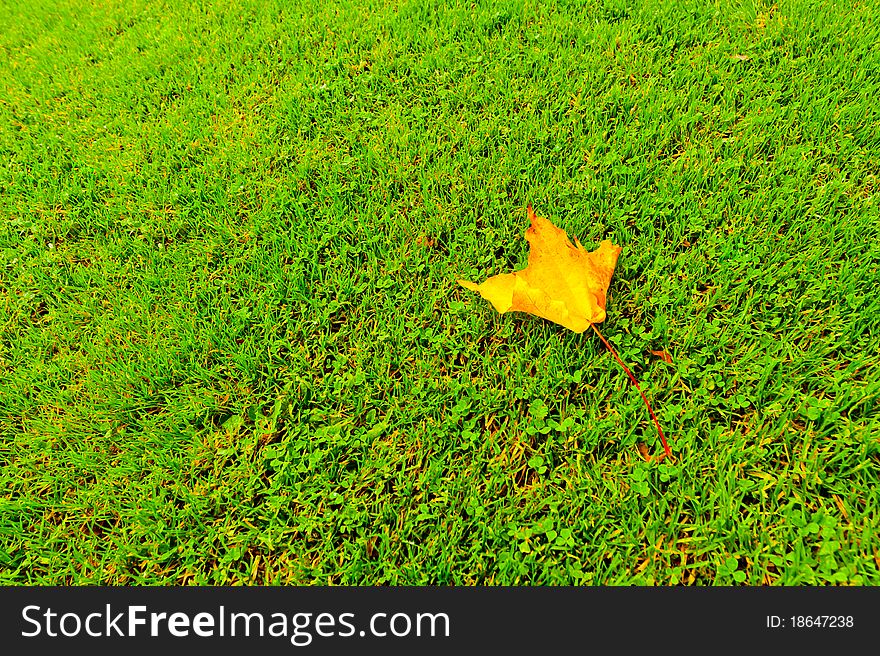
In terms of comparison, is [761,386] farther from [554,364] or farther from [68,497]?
[68,497]

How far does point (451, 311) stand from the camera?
2.29 m

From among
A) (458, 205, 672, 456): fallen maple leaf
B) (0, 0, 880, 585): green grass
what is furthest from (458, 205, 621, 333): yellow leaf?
(0, 0, 880, 585): green grass

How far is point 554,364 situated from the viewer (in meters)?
2.09

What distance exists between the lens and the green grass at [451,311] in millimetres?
1811

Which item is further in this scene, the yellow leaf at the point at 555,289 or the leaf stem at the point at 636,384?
the yellow leaf at the point at 555,289

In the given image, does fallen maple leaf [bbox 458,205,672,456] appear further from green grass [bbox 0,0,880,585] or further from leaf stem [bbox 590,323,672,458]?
green grass [bbox 0,0,880,585]

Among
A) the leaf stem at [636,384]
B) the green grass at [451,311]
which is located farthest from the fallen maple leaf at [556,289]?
the green grass at [451,311]

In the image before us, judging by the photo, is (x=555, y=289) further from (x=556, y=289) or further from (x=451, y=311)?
(x=451, y=311)

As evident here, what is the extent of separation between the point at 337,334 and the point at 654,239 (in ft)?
4.65

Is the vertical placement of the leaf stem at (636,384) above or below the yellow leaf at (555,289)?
below

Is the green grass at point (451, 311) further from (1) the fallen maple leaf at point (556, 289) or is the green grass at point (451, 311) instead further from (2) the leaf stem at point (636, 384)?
(1) the fallen maple leaf at point (556, 289)

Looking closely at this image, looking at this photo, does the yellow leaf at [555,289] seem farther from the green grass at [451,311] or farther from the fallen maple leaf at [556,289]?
the green grass at [451,311]

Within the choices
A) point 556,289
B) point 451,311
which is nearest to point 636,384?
point 556,289

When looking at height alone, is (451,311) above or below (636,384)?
above
